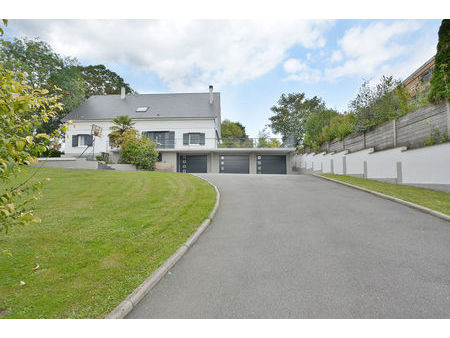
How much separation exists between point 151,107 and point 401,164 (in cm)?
2597

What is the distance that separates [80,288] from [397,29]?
11.9m

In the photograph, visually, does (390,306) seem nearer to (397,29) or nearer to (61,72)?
(397,29)

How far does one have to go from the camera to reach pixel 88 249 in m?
3.70

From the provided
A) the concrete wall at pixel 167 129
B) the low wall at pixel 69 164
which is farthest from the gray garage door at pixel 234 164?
the low wall at pixel 69 164

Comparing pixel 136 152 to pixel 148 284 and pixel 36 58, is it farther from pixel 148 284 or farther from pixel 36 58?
pixel 148 284

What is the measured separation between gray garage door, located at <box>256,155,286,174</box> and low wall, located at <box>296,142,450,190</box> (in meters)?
11.5

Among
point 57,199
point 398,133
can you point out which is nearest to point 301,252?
point 57,199

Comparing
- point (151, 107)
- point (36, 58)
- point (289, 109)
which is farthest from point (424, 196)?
point (289, 109)

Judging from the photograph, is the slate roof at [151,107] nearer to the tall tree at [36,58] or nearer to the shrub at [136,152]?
the tall tree at [36,58]

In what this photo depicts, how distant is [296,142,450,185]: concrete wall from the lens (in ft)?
24.6

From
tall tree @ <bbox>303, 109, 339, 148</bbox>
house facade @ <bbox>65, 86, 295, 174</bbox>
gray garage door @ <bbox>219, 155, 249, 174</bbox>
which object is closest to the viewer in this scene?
tall tree @ <bbox>303, 109, 339, 148</bbox>

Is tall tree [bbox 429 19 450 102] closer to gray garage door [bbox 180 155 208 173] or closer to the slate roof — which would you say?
the slate roof

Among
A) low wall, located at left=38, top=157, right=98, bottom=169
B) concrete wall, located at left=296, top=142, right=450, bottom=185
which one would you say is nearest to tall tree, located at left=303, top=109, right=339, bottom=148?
concrete wall, located at left=296, top=142, right=450, bottom=185

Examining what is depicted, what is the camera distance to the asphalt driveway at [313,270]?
237cm
